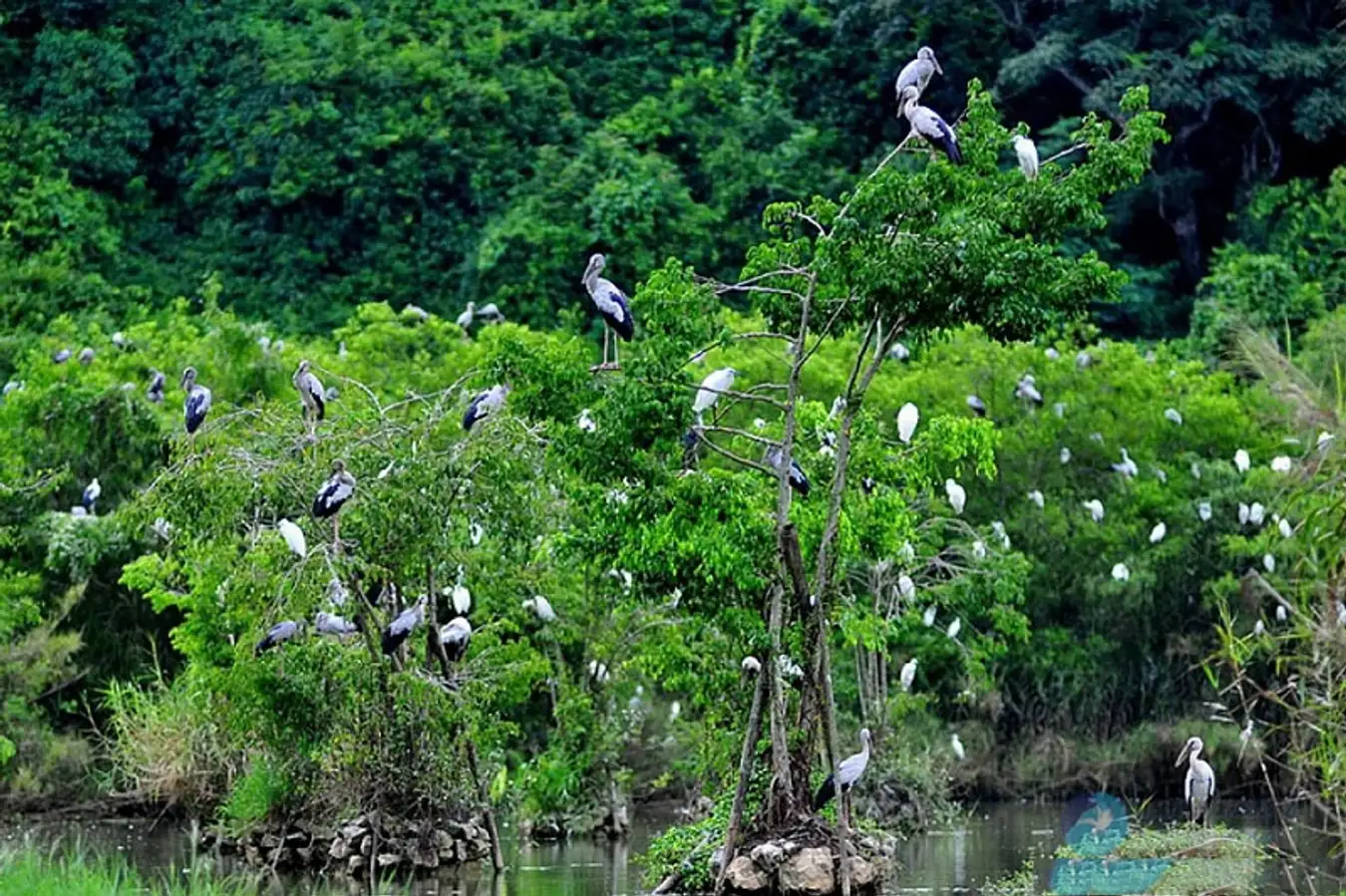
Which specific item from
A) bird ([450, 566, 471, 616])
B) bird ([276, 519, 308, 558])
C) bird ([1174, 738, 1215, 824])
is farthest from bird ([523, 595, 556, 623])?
bird ([1174, 738, 1215, 824])

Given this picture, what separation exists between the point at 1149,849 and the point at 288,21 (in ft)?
92.8

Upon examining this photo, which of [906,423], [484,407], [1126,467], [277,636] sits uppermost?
[1126,467]

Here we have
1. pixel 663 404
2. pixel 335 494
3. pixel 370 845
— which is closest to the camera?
pixel 663 404

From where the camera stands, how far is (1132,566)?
89.7 feet

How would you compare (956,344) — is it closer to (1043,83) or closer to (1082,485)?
(1082,485)

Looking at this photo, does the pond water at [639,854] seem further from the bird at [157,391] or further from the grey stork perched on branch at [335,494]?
the bird at [157,391]

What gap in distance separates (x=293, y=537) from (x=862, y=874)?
4.95 metres

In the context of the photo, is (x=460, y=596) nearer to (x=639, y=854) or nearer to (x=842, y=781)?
(x=639, y=854)

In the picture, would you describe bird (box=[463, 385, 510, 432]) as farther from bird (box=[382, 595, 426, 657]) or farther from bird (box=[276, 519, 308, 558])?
bird (box=[276, 519, 308, 558])

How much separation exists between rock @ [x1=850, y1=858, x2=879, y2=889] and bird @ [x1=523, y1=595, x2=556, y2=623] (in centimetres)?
570

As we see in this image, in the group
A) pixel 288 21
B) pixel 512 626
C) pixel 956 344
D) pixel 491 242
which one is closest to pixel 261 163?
pixel 288 21

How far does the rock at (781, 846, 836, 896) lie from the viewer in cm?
1576

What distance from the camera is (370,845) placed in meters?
19.3

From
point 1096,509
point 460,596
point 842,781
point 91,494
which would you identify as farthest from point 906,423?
point 91,494
